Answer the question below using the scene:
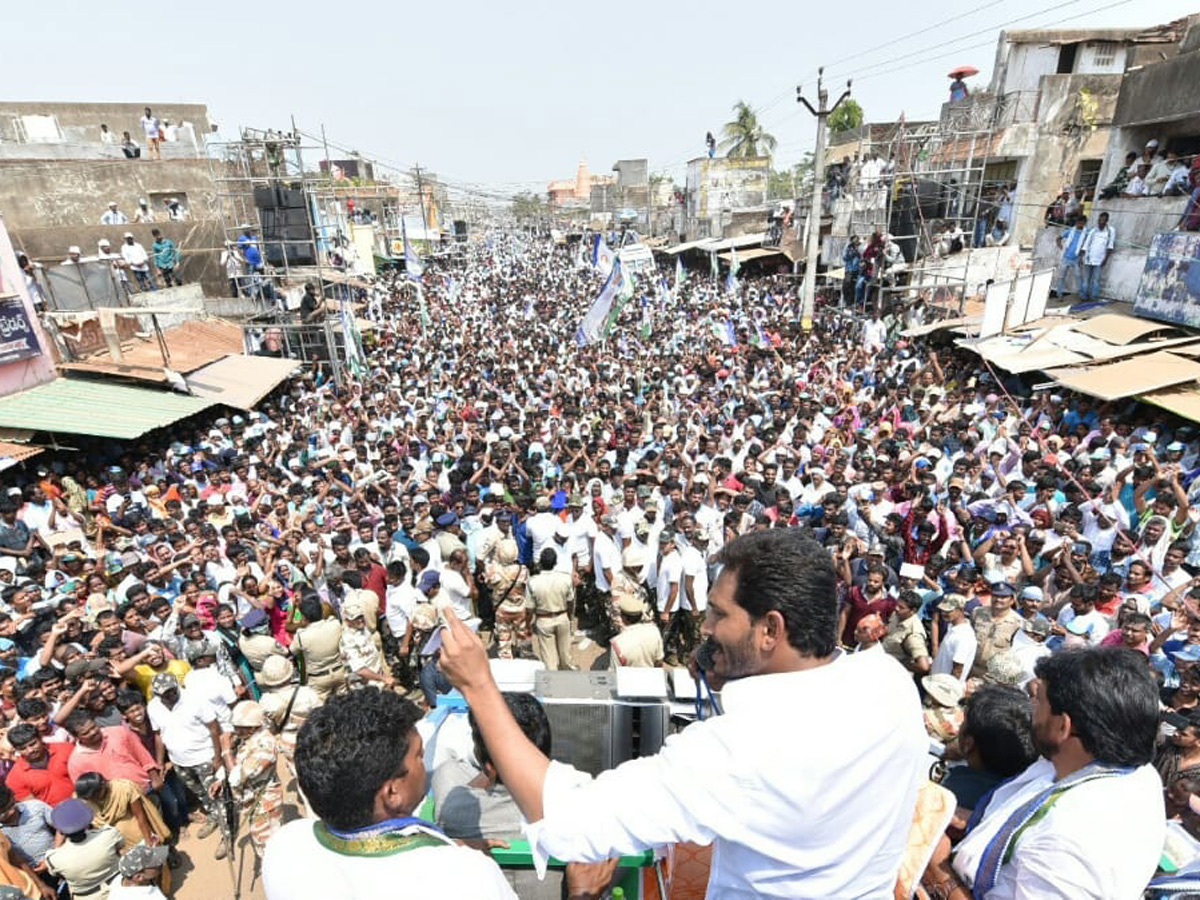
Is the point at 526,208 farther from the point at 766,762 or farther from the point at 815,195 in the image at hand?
the point at 766,762

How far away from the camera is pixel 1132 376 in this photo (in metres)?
8.41

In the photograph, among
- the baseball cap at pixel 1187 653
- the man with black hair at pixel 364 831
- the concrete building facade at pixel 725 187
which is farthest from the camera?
the concrete building facade at pixel 725 187

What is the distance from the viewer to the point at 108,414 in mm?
9680

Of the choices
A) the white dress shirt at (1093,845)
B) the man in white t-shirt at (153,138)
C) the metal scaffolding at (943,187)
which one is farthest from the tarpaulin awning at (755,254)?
the white dress shirt at (1093,845)

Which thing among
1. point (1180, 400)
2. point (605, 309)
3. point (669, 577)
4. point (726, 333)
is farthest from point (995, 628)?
point (726, 333)

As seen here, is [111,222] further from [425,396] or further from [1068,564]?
[1068,564]

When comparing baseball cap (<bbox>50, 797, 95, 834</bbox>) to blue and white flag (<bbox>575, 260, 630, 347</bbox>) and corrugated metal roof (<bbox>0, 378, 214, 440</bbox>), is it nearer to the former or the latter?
corrugated metal roof (<bbox>0, 378, 214, 440</bbox>)

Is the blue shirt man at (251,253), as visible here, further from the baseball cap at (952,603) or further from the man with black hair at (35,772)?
the baseball cap at (952,603)

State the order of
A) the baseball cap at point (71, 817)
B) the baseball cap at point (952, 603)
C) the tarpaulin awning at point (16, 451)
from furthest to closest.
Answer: the tarpaulin awning at point (16, 451) → the baseball cap at point (952, 603) → the baseball cap at point (71, 817)

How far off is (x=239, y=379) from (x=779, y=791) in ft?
45.3

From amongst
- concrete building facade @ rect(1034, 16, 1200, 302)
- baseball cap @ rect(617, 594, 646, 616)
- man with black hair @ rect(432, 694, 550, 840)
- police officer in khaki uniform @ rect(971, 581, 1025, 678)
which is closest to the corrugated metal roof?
baseball cap @ rect(617, 594, 646, 616)

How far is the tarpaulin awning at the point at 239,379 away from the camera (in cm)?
1159

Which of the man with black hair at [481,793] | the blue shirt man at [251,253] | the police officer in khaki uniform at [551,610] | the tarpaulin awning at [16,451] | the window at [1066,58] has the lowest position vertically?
the police officer in khaki uniform at [551,610]

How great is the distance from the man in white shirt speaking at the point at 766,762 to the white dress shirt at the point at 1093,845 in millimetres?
417
